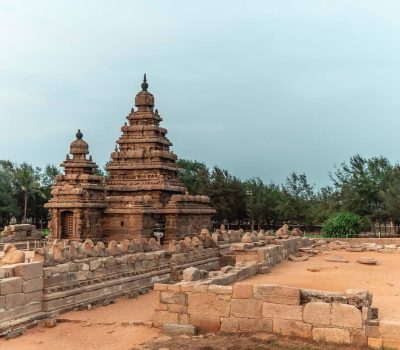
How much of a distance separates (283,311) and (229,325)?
3.60ft

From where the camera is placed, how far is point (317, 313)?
A: 28.0 ft

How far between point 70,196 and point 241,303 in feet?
67.4

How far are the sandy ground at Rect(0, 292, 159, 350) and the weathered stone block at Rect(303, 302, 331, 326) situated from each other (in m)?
2.87

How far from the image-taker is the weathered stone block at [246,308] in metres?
9.08

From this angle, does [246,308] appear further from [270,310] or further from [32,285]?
[32,285]

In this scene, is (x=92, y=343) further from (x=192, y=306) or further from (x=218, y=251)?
(x=218, y=251)

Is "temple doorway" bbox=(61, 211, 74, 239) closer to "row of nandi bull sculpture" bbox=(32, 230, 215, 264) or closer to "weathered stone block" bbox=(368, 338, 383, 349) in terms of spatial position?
"row of nandi bull sculpture" bbox=(32, 230, 215, 264)

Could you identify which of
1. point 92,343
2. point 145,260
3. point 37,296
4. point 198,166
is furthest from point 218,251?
point 198,166

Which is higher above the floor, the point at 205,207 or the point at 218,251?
the point at 205,207

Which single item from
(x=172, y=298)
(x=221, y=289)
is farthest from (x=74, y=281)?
(x=221, y=289)

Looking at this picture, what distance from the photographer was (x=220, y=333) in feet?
30.1

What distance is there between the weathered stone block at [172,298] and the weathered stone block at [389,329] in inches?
146

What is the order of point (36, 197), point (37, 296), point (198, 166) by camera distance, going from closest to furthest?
point (37, 296) → point (36, 197) → point (198, 166)

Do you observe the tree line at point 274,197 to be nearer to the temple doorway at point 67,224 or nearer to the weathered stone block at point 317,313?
the temple doorway at point 67,224
